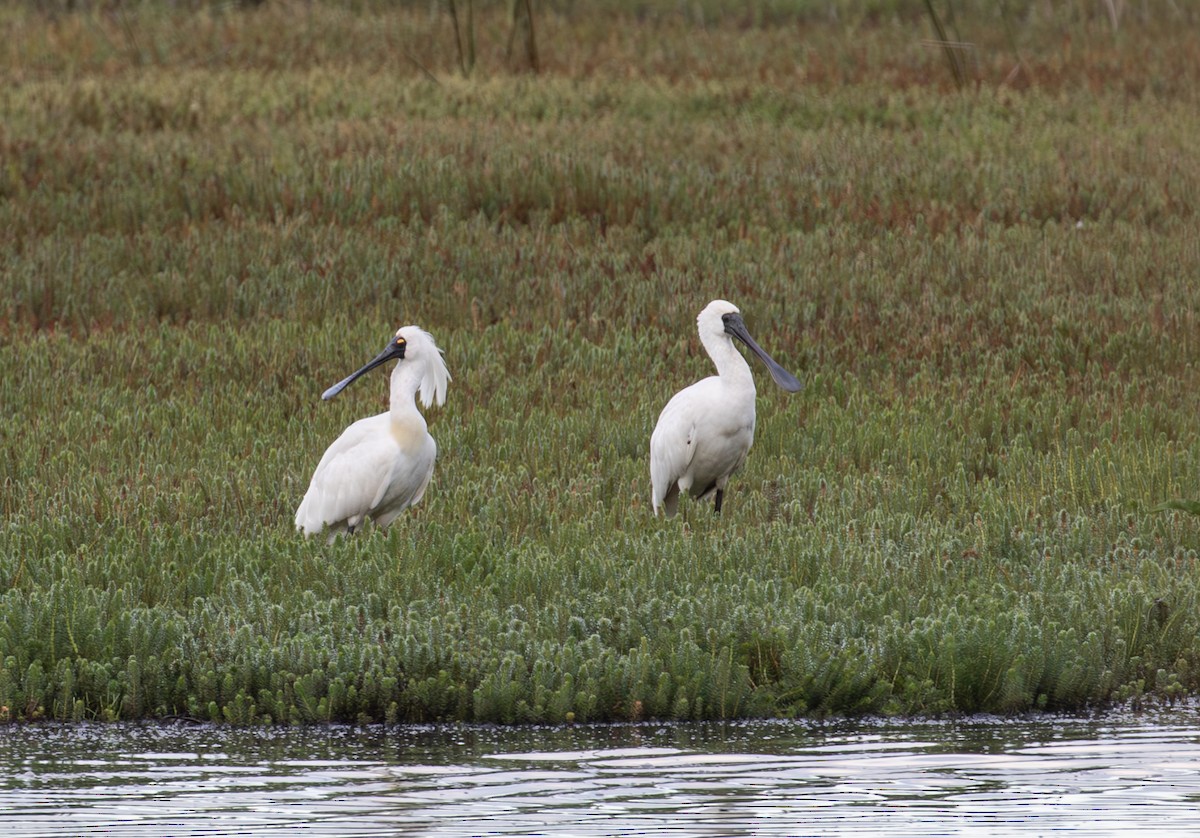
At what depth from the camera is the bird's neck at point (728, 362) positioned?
32.7 ft

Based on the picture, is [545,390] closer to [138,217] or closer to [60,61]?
[138,217]

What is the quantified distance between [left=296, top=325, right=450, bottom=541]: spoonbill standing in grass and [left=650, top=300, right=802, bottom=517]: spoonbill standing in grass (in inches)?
A: 52.7

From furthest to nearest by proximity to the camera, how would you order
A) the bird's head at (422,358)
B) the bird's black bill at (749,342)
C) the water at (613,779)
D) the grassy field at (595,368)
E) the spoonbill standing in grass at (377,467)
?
the bird's black bill at (749,342) → the bird's head at (422,358) → the spoonbill standing in grass at (377,467) → the grassy field at (595,368) → the water at (613,779)

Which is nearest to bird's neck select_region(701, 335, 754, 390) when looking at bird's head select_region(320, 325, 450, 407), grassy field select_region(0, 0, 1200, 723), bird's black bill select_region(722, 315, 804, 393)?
bird's black bill select_region(722, 315, 804, 393)

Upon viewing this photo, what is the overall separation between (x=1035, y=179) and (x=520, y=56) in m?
9.82

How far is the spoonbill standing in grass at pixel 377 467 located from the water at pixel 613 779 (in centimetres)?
241

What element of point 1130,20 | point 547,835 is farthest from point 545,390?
point 1130,20

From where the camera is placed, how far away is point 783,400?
12969 mm

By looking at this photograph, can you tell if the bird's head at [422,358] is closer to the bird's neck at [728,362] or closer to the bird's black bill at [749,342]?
the bird's neck at [728,362]

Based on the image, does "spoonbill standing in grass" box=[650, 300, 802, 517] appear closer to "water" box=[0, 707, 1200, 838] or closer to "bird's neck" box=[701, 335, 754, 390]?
"bird's neck" box=[701, 335, 754, 390]

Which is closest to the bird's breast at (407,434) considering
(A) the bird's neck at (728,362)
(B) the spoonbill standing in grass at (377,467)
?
(B) the spoonbill standing in grass at (377,467)

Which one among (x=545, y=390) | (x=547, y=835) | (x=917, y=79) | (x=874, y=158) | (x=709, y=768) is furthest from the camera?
(x=917, y=79)

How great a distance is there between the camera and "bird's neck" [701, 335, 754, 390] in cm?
998

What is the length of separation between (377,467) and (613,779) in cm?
352
